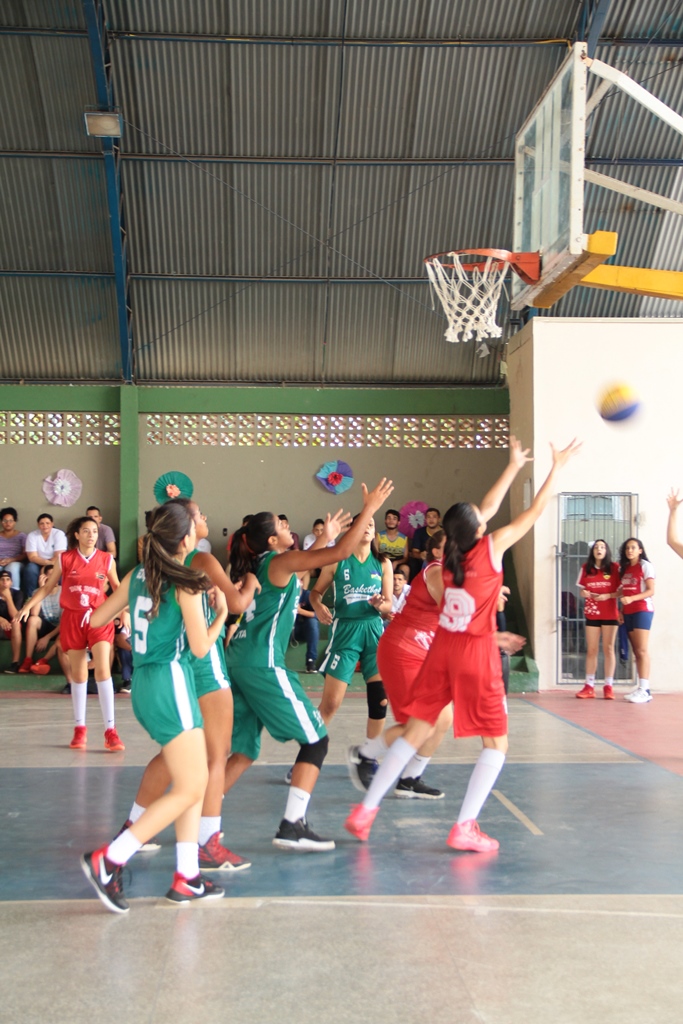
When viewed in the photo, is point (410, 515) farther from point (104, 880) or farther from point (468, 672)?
point (104, 880)

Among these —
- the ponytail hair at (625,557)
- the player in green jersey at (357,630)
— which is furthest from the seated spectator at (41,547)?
the player in green jersey at (357,630)

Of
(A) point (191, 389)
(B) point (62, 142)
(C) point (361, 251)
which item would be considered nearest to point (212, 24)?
(B) point (62, 142)

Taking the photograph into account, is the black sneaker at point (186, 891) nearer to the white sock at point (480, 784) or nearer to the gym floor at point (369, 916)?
the gym floor at point (369, 916)

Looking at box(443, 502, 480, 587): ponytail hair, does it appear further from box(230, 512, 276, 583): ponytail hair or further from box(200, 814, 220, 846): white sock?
box(200, 814, 220, 846): white sock

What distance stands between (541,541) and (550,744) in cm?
528

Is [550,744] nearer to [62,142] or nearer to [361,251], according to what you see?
[361,251]

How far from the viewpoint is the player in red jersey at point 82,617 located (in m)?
8.50

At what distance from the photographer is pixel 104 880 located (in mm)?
4422

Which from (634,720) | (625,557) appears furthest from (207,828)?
(625,557)

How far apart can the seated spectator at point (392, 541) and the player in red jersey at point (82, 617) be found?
6.59 m

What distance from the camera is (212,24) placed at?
43.1ft

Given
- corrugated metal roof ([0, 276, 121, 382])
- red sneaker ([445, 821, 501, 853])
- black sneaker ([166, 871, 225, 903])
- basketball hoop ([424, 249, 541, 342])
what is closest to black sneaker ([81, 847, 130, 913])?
black sneaker ([166, 871, 225, 903])

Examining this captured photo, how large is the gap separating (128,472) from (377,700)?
9.44 meters

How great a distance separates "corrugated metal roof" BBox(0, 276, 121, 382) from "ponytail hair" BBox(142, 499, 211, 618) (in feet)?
39.1
